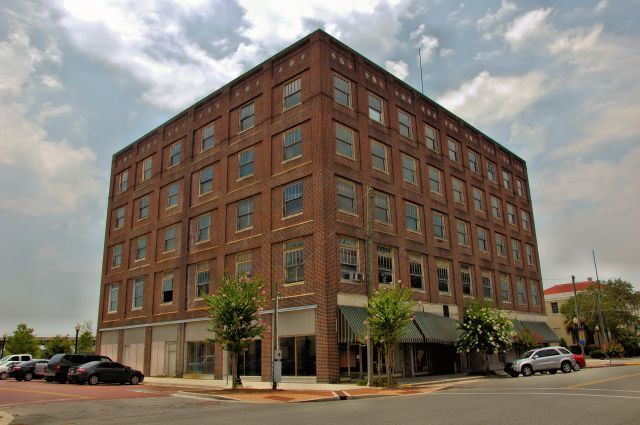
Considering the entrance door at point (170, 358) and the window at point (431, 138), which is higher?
the window at point (431, 138)

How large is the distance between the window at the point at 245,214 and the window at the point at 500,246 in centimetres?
2383

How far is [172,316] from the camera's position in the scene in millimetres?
38219

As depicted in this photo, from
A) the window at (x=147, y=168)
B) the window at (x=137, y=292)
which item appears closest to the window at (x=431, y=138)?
the window at (x=147, y=168)

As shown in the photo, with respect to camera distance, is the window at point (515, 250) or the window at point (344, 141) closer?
the window at point (344, 141)

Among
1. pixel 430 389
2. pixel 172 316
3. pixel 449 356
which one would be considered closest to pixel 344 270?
pixel 430 389

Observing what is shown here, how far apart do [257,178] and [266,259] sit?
18.4 ft

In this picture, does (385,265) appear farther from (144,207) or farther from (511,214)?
(144,207)

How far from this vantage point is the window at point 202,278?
3628 cm

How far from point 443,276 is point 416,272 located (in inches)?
149

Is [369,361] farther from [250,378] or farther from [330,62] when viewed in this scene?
[330,62]

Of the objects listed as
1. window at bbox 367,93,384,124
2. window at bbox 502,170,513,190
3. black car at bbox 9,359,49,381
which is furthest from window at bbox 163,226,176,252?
window at bbox 502,170,513,190

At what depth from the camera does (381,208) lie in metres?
33.3

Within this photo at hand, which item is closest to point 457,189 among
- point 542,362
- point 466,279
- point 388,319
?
point 466,279

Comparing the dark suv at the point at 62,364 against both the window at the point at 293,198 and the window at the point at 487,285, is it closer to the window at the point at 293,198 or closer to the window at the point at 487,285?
the window at the point at 293,198
